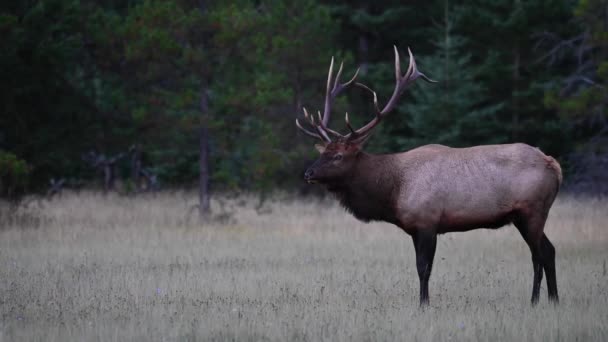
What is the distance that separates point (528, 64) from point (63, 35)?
45.3 feet

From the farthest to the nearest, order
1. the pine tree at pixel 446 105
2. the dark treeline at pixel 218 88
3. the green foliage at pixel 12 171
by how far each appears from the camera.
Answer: the pine tree at pixel 446 105 < the dark treeline at pixel 218 88 < the green foliage at pixel 12 171

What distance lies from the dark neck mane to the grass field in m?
0.89

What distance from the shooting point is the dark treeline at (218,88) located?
15906 millimetres

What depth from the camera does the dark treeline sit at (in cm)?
1591

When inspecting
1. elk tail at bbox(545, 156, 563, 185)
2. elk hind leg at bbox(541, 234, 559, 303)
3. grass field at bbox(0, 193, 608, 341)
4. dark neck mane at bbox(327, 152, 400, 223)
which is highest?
elk tail at bbox(545, 156, 563, 185)

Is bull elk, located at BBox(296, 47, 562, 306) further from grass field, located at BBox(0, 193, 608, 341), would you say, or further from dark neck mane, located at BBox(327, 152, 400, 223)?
grass field, located at BBox(0, 193, 608, 341)

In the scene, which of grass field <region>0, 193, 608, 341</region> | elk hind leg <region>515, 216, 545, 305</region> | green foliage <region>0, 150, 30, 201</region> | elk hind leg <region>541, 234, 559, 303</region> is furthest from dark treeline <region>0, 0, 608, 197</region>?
elk hind leg <region>515, 216, 545, 305</region>

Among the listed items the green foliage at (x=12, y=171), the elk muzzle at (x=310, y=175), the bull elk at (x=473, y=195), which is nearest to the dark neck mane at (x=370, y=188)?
the bull elk at (x=473, y=195)

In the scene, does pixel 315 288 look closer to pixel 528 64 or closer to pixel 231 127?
pixel 231 127

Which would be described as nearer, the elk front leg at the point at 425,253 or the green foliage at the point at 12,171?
the elk front leg at the point at 425,253

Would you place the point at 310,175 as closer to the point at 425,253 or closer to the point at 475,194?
the point at 425,253

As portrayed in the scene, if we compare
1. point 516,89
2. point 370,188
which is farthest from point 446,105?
point 370,188

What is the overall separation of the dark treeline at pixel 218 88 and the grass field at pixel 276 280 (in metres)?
1.55

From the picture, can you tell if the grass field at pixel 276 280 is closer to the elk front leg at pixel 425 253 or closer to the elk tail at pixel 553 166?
the elk front leg at pixel 425 253
